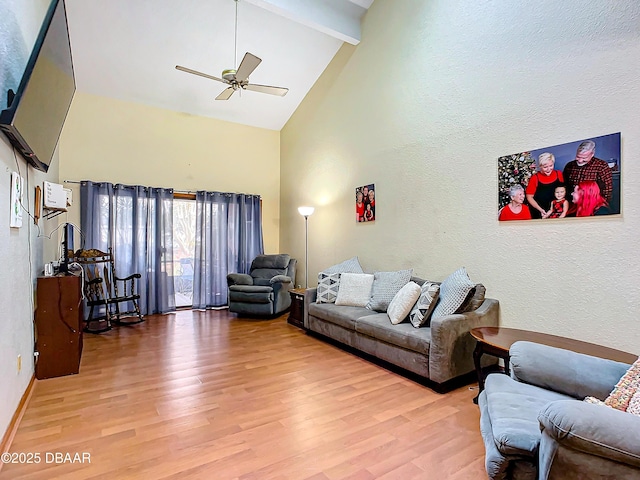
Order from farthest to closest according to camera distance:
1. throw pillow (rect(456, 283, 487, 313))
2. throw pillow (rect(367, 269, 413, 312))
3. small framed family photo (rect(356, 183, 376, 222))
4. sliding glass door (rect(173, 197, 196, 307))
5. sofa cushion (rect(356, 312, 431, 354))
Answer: sliding glass door (rect(173, 197, 196, 307)), small framed family photo (rect(356, 183, 376, 222)), throw pillow (rect(367, 269, 413, 312)), throw pillow (rect(456, 283, 487, 313)), sofa cushion (rect(356, 312, 431, 354))

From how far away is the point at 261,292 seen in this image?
537 centimetres

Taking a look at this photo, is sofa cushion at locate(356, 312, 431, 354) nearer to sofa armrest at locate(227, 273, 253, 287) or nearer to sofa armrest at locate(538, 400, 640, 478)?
sofa armrest at locate(538, 400, 640, 478)

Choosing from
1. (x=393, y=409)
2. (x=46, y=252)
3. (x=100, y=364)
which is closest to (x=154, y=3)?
(x=46, y=252)

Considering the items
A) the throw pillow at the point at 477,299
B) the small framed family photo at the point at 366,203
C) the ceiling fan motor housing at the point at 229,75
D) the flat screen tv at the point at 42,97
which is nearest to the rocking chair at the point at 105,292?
the flat screen tv at the point at 42,97

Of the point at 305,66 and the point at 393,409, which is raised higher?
the point at 305,66

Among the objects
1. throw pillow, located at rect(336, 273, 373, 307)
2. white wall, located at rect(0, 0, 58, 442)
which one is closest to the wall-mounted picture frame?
white wall, located at rect(0, 0, 58, 442)

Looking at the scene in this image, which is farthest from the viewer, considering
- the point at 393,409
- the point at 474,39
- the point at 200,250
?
the point at 200,250

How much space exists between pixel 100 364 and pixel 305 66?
4.82m

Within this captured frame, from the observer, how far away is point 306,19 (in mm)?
4316

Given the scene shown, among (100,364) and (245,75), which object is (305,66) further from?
(100,364)

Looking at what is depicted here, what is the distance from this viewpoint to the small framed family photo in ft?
15.3

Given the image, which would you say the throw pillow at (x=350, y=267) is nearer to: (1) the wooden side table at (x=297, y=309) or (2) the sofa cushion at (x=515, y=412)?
(1) the wooden side table at (x=297, y=309)

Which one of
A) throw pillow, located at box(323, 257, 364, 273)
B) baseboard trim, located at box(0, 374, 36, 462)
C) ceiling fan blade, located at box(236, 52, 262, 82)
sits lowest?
baseboard trim, located at box(0, 374, 36, 462)

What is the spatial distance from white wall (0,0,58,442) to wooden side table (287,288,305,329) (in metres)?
2.82
